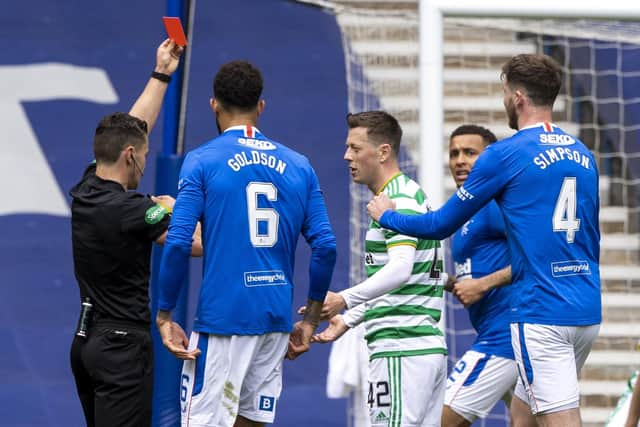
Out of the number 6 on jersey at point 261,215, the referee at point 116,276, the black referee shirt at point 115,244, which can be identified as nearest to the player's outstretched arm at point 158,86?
the referee at point 116,276

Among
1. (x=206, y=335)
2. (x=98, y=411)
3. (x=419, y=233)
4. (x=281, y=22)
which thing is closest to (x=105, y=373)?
(x=98, y=411)

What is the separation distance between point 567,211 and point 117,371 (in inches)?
75.9

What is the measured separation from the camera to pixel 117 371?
14.7 ft

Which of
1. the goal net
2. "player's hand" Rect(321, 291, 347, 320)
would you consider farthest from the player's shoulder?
the goal net

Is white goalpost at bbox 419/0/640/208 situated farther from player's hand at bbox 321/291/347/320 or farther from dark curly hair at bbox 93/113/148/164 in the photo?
dark curly hair at bbox 93/113/148/164

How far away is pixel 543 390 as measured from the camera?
4359 mm

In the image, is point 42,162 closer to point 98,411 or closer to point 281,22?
point 281,22

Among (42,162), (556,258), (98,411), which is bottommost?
(98,411)

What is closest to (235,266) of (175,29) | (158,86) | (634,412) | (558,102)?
(158,86)

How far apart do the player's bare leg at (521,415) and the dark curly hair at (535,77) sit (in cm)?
150

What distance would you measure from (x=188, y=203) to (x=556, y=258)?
1481 mm

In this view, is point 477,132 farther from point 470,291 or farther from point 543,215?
point 543,215

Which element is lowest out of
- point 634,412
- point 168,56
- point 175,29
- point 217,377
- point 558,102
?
point 634,412

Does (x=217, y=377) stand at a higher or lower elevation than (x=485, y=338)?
lower
